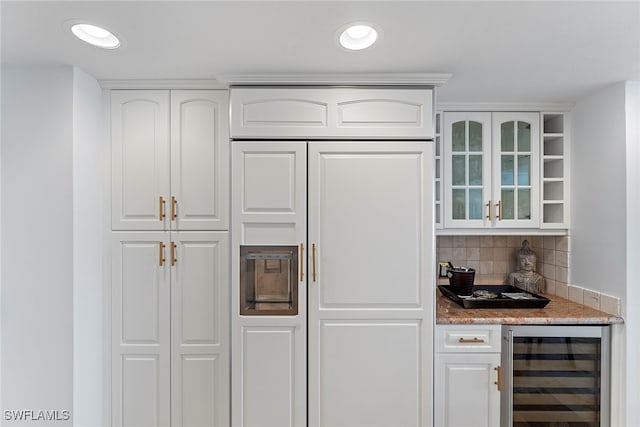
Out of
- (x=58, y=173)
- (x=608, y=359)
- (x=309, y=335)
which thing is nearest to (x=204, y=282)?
(x=309, y=335)

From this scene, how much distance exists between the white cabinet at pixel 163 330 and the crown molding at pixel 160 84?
854 millimetres

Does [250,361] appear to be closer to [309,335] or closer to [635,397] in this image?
[309,335]

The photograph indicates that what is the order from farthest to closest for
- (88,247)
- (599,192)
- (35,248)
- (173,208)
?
(599,192)
(173,208)
(88,247)
(35,248)

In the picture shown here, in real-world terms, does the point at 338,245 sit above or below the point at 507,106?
below

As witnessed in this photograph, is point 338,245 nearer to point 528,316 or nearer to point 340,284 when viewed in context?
point 340,284

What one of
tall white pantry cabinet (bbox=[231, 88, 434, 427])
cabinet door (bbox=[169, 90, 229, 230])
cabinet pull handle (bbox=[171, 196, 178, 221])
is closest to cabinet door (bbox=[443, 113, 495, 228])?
tall white pantry cabinet (bbox=[231, 88, 434, 427])

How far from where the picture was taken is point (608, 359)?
204cm

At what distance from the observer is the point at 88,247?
193cm

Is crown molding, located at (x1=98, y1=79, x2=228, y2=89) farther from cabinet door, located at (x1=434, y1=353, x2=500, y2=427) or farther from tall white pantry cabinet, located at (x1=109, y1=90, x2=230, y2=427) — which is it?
cabinet door, located at (x1=434, y1=353, x2=500, y2=427)

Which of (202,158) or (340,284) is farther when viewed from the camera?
(202,158)

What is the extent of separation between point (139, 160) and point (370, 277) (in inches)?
59.0

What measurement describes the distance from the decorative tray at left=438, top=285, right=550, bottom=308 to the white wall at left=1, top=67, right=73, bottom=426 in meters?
2.27

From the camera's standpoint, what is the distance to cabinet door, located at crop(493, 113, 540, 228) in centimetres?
242

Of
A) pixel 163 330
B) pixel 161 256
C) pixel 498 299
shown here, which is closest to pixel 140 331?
pixel 163 330
